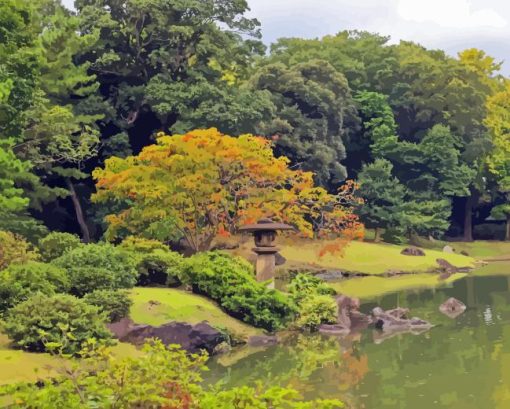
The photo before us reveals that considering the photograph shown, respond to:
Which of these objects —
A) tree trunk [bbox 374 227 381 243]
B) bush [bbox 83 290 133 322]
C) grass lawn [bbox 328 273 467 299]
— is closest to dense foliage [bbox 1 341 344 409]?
bush [bbox 83 290 133 322]

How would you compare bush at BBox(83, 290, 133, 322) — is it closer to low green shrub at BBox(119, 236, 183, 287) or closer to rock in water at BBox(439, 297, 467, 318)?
low green shrub at BBox(119, 236, 183, 287)

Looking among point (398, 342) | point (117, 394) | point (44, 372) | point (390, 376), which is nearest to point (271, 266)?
point (398, 342)

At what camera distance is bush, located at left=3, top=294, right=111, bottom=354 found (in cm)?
1501

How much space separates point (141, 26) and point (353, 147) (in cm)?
2176

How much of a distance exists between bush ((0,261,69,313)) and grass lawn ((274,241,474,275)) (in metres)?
24.4

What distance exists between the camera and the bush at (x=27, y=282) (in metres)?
16.6

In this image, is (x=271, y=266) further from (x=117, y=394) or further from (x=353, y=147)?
(x=353, y=147)

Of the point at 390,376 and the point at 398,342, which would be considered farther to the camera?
the point at 398,342

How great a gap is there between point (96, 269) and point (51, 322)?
11.0 feet

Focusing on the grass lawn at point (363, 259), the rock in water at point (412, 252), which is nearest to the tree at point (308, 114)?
the grass lawn at point (363, 259)

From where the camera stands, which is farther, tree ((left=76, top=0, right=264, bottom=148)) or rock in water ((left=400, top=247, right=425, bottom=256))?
rock in water ((left=400, top=247, right=425, bottom=256))

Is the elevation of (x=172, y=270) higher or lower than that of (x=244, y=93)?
lower

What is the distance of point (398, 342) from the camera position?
19.1m

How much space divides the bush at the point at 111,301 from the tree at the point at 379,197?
3368 cm
